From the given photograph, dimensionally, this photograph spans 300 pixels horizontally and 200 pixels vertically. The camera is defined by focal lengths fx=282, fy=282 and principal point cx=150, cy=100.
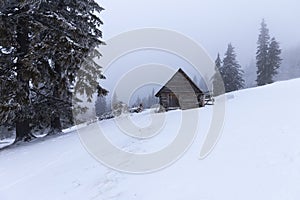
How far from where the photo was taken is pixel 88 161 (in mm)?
8828

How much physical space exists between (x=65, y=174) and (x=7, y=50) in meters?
8.88

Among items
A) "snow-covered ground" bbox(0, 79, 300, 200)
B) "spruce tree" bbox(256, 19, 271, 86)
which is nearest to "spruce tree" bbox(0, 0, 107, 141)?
"snow-covered ground" bbox(0, 79, 300, 200)

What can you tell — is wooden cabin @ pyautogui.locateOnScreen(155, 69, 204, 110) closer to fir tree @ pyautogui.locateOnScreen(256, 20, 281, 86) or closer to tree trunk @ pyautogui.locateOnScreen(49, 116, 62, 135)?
tree trunk @ pyautogui.locateOnScreen(49, 116, 62, 135)

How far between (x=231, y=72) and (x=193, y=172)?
42883mm

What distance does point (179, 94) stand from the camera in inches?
997

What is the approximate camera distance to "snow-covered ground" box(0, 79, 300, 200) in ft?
17.8

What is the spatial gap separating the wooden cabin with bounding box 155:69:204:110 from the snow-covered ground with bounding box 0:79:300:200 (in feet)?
47.7

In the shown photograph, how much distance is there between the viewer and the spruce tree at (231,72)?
1817 inches

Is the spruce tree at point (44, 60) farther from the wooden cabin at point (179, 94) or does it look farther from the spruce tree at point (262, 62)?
the spruce tree at point (262, 62)

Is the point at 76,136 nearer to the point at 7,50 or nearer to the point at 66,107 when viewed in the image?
the point at 66,107

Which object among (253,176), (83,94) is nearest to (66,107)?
(83,94)

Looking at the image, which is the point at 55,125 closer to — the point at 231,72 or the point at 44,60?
the point at 44,60

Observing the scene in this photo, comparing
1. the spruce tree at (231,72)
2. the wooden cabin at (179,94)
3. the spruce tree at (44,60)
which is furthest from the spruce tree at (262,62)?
the spruce tree at (44,60)

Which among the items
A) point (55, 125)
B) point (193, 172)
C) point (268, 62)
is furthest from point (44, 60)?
point (268, 62)
